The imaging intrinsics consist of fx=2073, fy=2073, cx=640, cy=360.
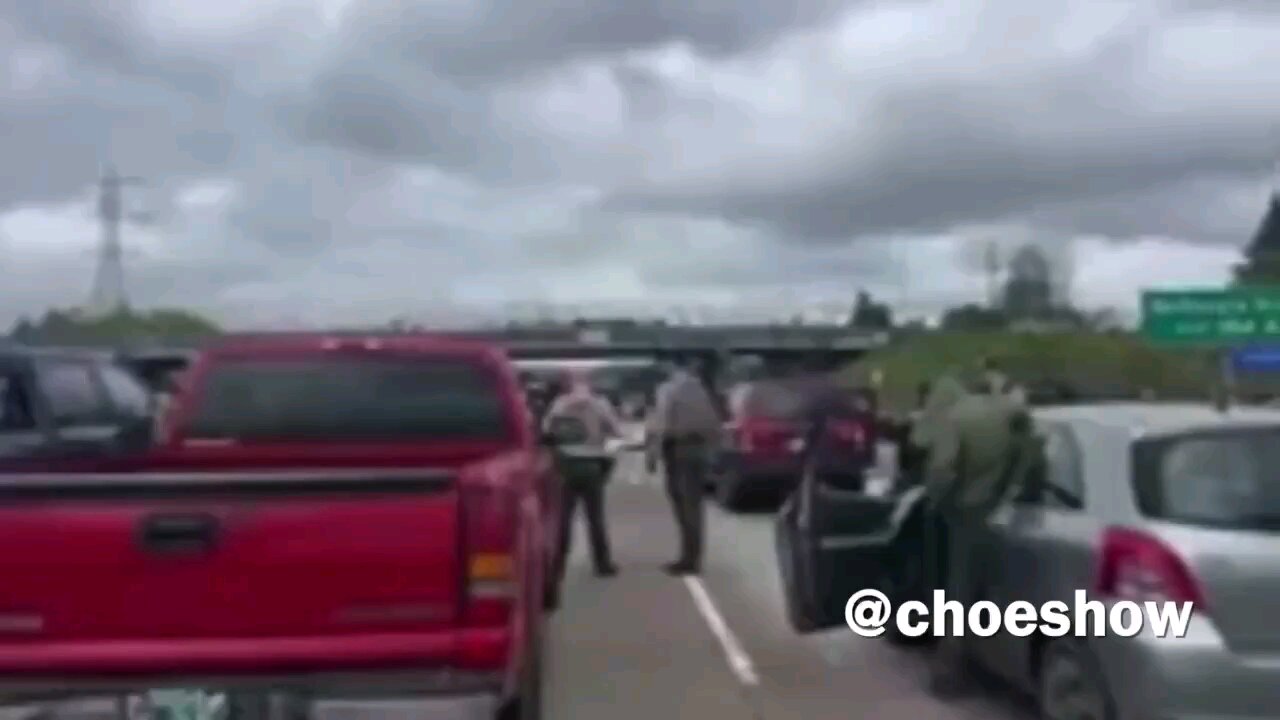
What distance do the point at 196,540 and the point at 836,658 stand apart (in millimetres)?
5947

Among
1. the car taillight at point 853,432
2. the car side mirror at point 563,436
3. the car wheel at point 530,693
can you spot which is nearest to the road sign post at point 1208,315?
the car taillight at point 853,432

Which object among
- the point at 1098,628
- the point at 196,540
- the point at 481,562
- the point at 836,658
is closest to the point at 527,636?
the point at 481,562

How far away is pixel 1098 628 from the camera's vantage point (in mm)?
7711

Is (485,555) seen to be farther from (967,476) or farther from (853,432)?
(853,432)

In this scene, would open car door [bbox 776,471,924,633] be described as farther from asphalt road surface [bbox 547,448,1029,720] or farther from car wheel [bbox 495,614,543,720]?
car wheel [bbox 495,614,543,720]

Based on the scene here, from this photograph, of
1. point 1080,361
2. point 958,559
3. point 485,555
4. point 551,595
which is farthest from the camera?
point 1080,361

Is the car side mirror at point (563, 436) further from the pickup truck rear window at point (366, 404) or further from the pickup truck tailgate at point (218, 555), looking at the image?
the pickup truck tailgate at point (218, 555)

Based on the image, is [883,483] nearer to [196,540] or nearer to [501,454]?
[501,454]

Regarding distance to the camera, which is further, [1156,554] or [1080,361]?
[1080,361]

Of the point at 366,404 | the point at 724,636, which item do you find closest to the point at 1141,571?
the point at 366,404

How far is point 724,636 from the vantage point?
503 inches

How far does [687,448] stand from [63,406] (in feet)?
16.3

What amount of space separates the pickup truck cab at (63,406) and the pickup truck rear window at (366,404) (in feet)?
5.85

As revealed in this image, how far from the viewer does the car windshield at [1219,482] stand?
7.45m
